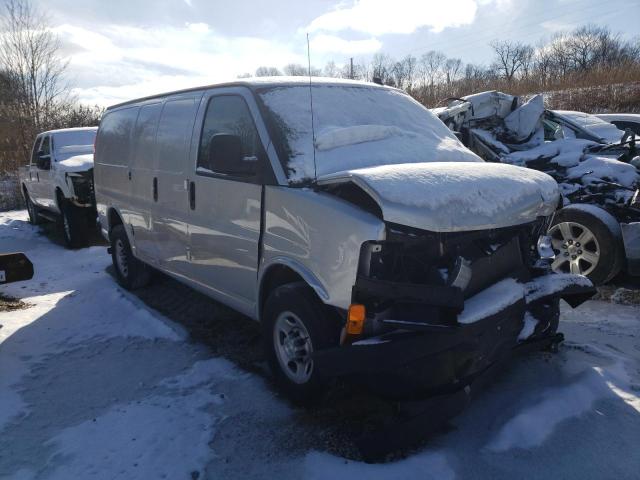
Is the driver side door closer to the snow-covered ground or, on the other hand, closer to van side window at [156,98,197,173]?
the snow-covered ground

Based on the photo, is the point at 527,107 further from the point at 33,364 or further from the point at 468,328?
the point at 33,364

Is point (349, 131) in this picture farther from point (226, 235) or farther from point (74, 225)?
point (74, 225)

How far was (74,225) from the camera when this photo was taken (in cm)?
882

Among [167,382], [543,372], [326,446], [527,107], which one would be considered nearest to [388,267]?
[326,446]

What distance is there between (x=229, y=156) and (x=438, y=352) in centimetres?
180

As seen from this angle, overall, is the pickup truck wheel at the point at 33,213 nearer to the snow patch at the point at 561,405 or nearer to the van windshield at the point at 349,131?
the van windshield at the point at 349,131

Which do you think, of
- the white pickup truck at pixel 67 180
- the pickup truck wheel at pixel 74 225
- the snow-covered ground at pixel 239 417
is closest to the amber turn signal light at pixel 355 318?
the snow-covered ground at pixel 239 417

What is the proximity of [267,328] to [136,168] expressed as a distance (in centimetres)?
278

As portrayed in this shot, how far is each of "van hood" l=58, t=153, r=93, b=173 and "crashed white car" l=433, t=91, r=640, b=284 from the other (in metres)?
5.91

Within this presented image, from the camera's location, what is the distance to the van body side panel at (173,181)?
427 cm

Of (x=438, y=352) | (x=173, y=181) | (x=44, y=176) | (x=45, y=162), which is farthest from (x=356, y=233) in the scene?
(x=44, y=176)

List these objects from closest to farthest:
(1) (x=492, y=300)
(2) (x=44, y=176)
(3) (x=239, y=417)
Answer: (1) (x=492, y=300)
(3) (x=239, y=417)
(2) (x=44, y=176)

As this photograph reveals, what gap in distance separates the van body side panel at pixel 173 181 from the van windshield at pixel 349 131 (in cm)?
105

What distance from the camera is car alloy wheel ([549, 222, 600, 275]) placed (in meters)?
5.04
